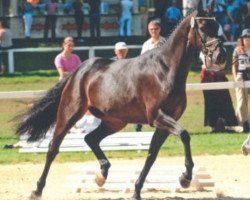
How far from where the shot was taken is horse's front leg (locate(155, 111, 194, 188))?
40.5 ft

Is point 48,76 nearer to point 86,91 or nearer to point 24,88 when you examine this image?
point 24,88

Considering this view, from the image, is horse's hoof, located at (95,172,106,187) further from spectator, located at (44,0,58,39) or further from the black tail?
spectator, located at (44,0,58,39)

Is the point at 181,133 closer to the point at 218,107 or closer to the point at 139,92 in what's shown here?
the point at 139,92

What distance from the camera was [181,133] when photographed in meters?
12.4

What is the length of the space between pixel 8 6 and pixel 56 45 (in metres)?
4.90

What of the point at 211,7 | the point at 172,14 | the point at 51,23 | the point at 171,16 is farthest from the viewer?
the point at 51,23

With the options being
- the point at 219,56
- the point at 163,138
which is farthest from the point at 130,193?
the point at 219,56

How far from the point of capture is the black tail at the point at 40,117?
14359 millimetres

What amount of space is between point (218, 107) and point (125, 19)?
17277 mm

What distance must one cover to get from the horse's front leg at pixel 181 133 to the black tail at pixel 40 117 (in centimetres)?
214

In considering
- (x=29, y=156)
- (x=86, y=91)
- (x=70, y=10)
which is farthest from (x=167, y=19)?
(x=86, y=91)

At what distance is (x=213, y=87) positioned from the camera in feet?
63.9

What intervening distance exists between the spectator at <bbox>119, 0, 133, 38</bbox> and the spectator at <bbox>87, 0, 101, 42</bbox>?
899mm

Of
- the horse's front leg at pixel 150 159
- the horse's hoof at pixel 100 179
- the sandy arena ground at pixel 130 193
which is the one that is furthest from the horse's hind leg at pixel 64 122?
the horse's front leg at pixel 150 159
